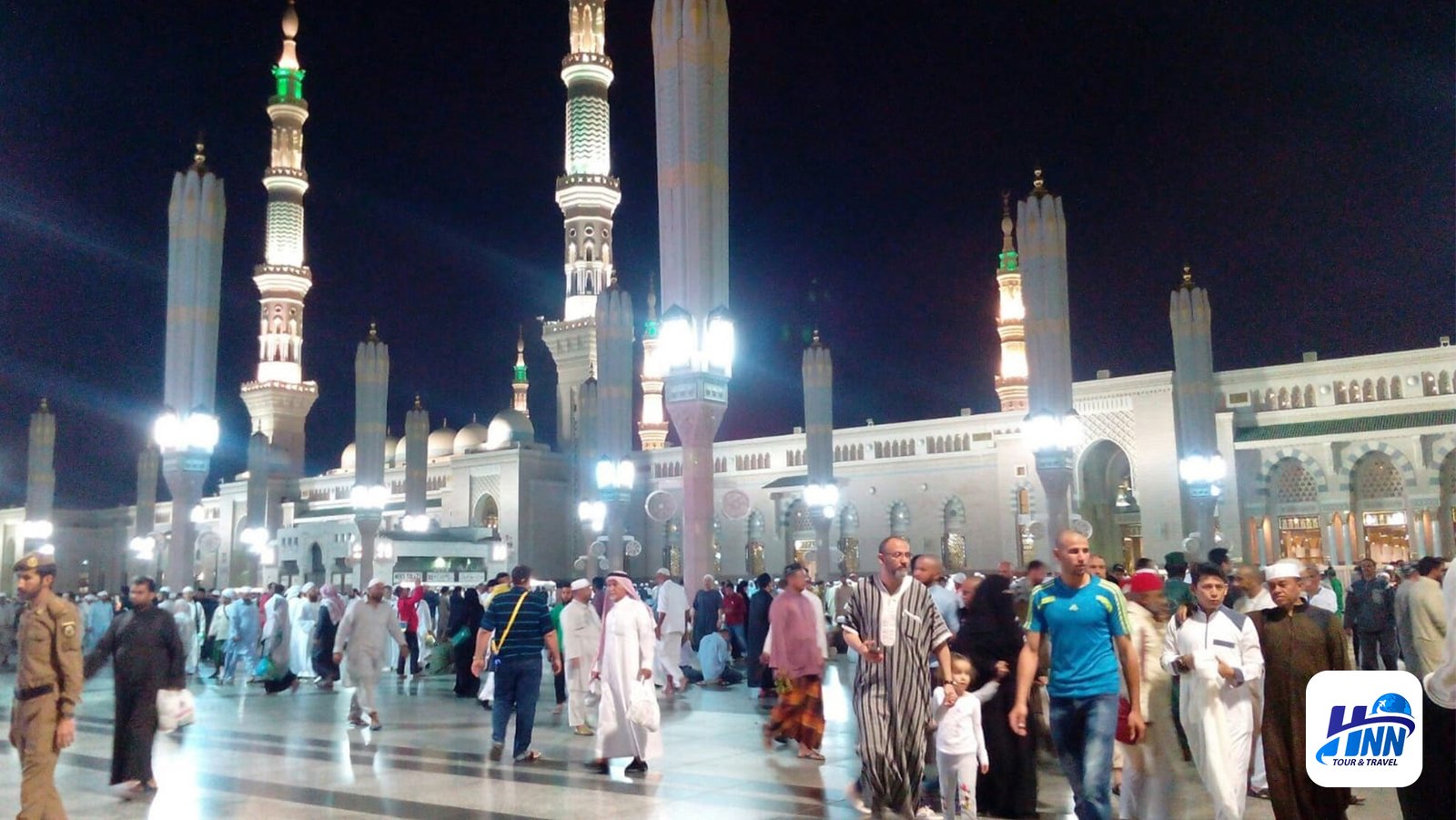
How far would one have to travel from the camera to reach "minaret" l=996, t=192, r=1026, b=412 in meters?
39.5

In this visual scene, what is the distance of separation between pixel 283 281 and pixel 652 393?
54.2 feet

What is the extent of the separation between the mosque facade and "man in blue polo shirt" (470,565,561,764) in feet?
31.0

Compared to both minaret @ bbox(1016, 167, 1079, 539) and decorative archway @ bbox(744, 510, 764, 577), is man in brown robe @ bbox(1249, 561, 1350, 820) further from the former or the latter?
decorative archway @ bbox(744, 510, 764, 577)

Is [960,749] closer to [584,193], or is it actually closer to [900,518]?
[900,518]

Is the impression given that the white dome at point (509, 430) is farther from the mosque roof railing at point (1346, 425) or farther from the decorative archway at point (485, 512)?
the mosque roof railing at point (1346, 425)

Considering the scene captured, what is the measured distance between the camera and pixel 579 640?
29.6ft

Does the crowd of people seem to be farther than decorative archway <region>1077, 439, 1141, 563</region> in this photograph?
No

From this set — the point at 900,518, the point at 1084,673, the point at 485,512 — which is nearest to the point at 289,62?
the point at 485,512

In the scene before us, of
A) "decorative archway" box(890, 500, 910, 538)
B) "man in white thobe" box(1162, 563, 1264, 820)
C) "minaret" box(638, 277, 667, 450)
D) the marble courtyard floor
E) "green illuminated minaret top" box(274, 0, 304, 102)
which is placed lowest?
the marble courtyard floor

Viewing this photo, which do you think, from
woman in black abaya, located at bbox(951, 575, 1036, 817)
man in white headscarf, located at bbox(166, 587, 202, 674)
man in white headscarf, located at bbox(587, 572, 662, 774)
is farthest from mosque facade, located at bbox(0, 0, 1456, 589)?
woman in black abaya, located at bbox(951, 575, 1036, 817)

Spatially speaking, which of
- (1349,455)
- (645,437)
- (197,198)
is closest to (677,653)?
(197,198)

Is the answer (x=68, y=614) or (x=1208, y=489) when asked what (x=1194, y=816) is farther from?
(x=1208, y=489)

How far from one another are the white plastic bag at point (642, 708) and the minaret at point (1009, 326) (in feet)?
109

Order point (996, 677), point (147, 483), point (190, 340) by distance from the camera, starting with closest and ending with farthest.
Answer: point (996, 677), point (190, 340), point (147, 483)
